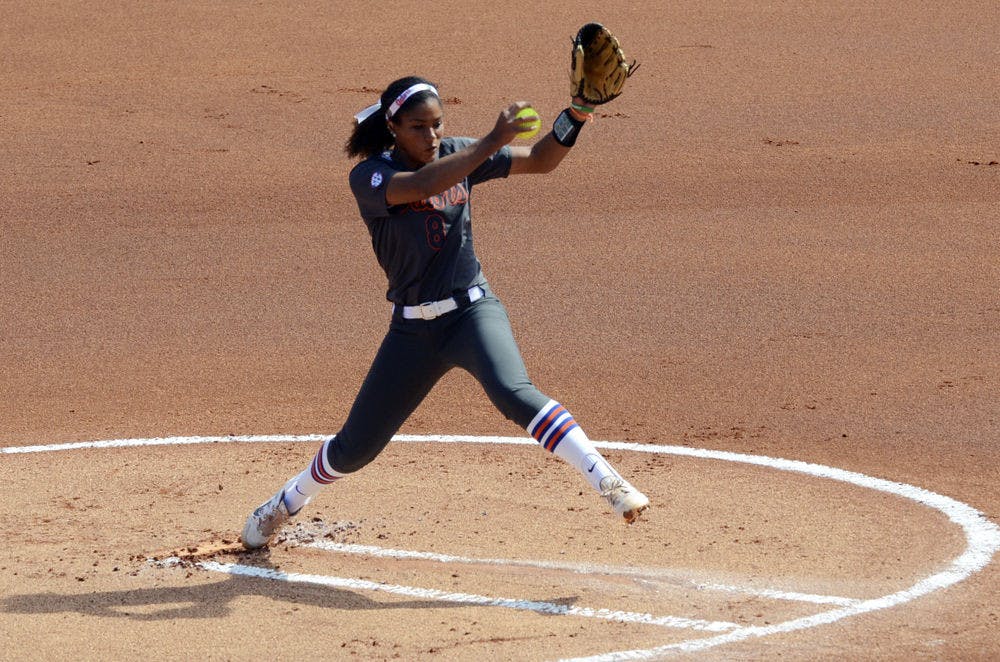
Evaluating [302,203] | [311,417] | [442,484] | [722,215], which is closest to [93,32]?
[302,203]

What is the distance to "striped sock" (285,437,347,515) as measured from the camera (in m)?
5.37

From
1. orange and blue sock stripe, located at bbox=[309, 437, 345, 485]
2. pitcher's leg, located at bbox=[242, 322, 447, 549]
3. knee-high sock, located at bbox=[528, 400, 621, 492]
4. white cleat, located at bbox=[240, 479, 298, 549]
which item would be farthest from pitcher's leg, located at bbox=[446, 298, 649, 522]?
white cleat, located at bbox=[240, 479, 298, 549]

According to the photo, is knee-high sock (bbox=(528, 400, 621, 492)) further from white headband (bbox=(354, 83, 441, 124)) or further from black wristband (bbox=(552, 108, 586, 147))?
white headband (bbox=(354, 83, 441, 124))

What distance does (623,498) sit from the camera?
4.67 meters

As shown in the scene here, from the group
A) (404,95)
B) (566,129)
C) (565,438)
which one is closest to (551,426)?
(565,438)

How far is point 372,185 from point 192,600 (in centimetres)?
173

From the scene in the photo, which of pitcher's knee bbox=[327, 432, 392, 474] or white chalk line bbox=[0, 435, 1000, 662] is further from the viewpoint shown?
pitcher's knee bbox=[327, 432, 392, 474]

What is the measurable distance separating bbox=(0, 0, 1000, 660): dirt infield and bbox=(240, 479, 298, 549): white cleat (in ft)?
0.28

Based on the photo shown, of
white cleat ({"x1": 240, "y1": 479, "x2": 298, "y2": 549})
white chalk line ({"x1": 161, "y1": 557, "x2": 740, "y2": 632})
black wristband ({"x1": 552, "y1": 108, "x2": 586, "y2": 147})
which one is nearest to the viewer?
white chalk line ({"x1": 161, "y1": 557, "x2": 740, "y2": 632})

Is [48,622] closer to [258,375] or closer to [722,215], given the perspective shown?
[258,375]

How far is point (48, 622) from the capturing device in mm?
5000

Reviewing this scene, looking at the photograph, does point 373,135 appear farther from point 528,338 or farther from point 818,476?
point 528,338

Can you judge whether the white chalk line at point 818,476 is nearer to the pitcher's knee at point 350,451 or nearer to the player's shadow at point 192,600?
the player's shadow at point 192,600

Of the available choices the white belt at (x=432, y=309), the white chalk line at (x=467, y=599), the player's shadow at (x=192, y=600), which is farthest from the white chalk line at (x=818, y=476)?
the white belt at (x=432, y=309)
